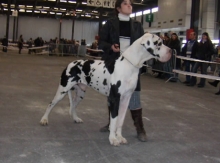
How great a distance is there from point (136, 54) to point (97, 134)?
4.56 ft

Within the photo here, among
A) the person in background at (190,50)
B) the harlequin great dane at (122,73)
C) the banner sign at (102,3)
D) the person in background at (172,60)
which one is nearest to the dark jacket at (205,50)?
the person in background at (190,50)

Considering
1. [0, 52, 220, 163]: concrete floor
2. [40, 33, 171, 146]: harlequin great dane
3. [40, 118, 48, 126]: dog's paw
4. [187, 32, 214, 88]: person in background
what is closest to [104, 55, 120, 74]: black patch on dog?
[40, 33, 171, 146]: harlequin great dane

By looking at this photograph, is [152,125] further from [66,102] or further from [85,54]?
[85,54]

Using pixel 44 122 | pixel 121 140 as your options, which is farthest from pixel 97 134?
pixel 44 122

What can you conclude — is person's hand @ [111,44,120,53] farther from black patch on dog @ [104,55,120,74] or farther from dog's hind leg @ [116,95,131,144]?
dog's hind leg @ [116,95,131,144]

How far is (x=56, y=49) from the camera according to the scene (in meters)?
27.7

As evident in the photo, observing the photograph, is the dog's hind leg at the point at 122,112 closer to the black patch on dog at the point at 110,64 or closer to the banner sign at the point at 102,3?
the black patch on dog at the point at 110,64

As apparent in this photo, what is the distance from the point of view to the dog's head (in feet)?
12.0

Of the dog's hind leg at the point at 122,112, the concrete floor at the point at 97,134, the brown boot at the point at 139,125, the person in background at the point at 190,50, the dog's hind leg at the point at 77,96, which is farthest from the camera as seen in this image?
the person in background at the point at 190,50

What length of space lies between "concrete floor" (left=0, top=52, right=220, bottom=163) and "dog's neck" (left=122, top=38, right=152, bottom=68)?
1.08 m

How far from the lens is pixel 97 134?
450cm

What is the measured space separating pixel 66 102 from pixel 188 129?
9.19ft

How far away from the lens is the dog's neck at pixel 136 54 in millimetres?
3768

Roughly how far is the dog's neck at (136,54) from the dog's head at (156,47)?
8cm
